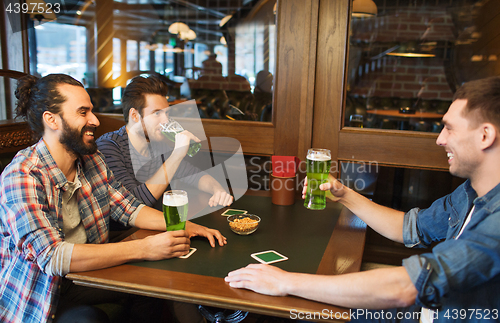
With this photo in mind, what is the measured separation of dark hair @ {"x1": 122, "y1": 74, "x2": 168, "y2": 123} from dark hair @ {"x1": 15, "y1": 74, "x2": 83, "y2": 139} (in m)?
0.70

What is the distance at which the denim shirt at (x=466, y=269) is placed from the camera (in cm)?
93

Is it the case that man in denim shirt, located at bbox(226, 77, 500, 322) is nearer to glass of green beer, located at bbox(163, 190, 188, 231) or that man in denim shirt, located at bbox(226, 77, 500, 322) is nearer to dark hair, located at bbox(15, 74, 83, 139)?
glass of green beer, located at bbox(163, 190, 188, 231)

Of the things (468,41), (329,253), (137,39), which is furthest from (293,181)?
(137,39)

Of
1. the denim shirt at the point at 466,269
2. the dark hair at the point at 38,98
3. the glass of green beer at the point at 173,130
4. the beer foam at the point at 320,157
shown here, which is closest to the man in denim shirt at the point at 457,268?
the denim shirt at the point at 466,269

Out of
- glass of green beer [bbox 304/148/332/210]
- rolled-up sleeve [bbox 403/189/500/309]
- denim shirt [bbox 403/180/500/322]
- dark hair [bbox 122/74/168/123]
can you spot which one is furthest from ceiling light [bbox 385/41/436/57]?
rolled-up sleeve [bbox 403/189/500/309]

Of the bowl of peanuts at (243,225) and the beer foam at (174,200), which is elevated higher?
the beer foam at (174,200)

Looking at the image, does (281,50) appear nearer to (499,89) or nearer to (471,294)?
(499,89)

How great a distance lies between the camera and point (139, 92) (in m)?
2.25

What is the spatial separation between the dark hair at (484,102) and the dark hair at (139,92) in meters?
1.67

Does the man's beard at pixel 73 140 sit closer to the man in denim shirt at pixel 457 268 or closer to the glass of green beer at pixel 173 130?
the glass of green beer at pixel 173 130

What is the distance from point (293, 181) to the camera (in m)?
1.90

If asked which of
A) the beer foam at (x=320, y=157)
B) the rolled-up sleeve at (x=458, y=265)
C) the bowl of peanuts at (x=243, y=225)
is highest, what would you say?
the beer foam at (x=320, y=157)

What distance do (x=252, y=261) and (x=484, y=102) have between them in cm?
86

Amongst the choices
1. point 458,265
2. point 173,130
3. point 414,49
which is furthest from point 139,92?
point 414,49
